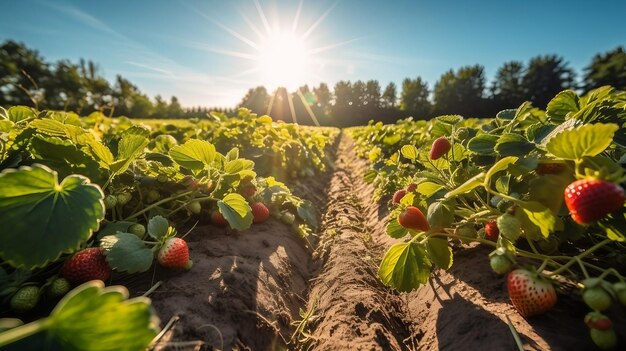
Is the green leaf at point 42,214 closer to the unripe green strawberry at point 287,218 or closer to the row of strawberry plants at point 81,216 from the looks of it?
the row of strawberry plants at point 81,216

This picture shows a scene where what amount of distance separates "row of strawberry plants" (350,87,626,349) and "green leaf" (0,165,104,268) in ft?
4.40

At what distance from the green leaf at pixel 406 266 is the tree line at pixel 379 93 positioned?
128ft

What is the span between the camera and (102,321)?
771 mm

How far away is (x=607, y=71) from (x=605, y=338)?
64.4m

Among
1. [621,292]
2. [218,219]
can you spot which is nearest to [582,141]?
[621,292]

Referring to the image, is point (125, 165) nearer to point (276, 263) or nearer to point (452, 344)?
point (276, 263)

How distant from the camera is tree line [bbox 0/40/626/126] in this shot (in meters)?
45.7

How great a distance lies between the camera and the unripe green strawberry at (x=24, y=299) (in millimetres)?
1246

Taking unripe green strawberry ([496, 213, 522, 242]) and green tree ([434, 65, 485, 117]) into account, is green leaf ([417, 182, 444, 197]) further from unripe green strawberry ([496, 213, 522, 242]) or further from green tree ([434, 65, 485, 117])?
green tree ([434, 65, 485, 117])

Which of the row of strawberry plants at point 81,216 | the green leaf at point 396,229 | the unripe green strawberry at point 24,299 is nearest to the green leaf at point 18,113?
the row of strawberry plants at point 81,216

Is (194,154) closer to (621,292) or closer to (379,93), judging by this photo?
(621,292)

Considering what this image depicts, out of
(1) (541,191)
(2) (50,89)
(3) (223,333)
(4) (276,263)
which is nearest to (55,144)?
(3) (223,333)

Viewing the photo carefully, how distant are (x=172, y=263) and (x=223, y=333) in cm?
50

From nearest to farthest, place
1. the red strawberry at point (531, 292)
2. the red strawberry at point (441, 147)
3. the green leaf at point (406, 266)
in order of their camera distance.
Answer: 1. the red strawberry at point (531, 292)
2. the green leaf at point (406, 266)
3. the red strawberry at point (441, 147)
